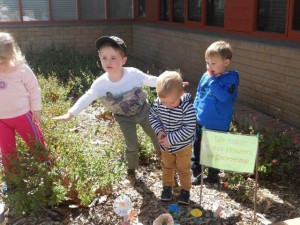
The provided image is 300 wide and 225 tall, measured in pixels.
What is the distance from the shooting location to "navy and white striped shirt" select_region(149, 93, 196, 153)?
3311 mm

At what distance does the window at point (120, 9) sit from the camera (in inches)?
482

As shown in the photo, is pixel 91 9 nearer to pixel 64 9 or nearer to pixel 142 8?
pixel 64 9

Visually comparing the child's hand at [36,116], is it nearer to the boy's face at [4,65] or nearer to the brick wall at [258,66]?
the boy's face at [4,65]

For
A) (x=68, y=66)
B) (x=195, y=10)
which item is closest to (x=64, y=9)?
(x=68, y=66)

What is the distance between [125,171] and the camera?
4023mm

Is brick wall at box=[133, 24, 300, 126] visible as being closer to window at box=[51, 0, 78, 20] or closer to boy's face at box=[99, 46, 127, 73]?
boy's face at box=[99, 46, 127, 73]

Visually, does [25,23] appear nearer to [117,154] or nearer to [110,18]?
[110,18]

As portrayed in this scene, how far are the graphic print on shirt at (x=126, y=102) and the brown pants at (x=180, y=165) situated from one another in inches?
20.7

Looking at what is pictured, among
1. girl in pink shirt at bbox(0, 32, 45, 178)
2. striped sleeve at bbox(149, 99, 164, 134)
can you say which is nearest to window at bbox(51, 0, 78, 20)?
girl in pink shirt at bbox(0, 32, 45, 178)

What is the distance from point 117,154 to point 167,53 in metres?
5.74

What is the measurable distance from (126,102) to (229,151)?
1061 millimetres

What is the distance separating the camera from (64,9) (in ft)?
39.0

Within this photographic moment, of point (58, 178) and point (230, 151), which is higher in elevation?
point (230, 151)

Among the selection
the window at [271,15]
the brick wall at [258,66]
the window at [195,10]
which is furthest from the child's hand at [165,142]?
the window at [195,10]
